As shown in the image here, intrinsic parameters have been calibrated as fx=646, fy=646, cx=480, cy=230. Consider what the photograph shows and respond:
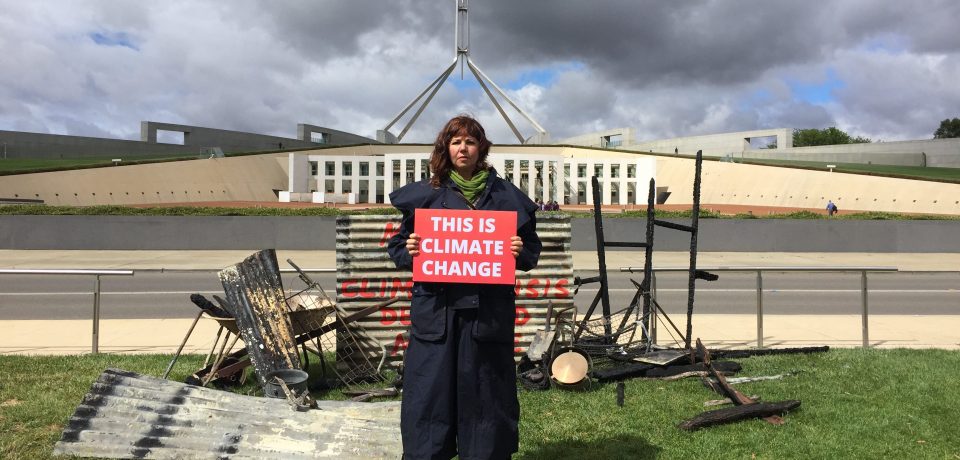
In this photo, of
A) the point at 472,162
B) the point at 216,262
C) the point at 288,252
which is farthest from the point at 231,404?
the point at 288,252

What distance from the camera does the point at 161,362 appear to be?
246 inches

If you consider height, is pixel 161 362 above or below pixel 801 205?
below

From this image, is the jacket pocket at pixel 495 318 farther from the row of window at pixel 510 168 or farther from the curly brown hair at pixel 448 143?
the row of window at pixel 510 168

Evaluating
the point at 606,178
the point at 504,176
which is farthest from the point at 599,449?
the point at 606,178

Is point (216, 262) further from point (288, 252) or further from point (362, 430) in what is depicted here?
point (362, 430)

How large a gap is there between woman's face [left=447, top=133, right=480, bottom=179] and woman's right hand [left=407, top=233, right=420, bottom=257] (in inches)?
15.6

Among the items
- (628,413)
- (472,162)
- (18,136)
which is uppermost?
(18,136)

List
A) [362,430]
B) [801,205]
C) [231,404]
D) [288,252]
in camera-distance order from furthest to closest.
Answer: [801,205] → [288,252] → [231,404] → [362,430]

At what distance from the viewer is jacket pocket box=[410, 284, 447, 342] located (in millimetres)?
2869

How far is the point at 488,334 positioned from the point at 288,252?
1861 cm

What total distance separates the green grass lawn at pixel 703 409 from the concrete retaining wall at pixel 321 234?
1485 centimetres

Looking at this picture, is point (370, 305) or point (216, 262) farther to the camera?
point (216, 262)

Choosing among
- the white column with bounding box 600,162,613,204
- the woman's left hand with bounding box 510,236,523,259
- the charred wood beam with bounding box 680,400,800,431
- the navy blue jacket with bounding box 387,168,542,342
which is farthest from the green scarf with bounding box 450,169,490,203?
the white column with bounding box 600,162,613,204

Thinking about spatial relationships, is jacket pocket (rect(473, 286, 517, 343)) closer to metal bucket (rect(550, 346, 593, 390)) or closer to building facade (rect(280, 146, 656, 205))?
metal bucket (rect(550, 346, 593, 390))
